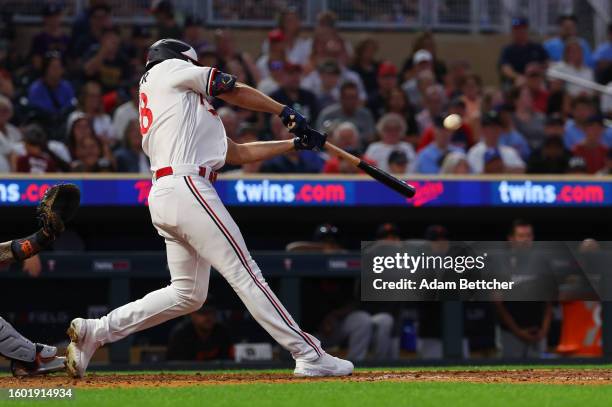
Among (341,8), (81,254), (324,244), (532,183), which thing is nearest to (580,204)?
(532,183)

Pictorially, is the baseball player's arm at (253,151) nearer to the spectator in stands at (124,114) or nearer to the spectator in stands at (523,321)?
the spectator in stands at (523,321)

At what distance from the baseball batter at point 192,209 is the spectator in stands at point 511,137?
607 centimetres

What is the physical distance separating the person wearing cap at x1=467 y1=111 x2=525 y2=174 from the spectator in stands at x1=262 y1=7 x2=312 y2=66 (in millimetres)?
2856

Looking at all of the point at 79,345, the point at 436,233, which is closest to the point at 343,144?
the point at 436,233

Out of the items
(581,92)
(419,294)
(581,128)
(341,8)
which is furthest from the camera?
(341,8)

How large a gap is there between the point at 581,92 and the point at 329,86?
3291 mm

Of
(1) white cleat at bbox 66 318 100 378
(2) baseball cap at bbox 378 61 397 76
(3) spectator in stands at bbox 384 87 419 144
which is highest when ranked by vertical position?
(2) baseball cap at bbox 378 61 397 76

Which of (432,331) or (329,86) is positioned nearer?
(432,331)

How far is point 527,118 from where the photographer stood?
13.3 metres

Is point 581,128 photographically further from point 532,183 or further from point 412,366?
point 412,366

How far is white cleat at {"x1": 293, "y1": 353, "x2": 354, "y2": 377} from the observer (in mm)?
6586

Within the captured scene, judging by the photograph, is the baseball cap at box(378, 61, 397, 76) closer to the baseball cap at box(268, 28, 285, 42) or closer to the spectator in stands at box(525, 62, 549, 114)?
the baseball cap at box(268, 28, 285, 42)

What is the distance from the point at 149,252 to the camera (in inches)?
380

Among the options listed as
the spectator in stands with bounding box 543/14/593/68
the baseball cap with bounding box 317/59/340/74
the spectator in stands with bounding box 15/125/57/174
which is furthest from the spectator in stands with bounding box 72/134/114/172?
the spectator in stands with bounding box 543/14/593/68
